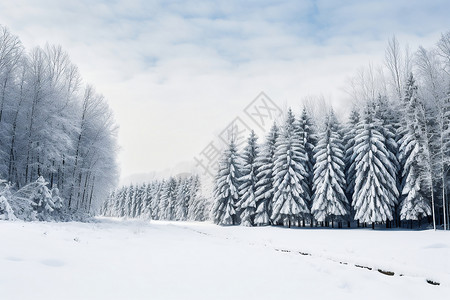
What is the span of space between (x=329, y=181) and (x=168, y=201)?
5521cm

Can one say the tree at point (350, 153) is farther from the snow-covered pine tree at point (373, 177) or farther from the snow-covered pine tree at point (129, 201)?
the snow-covered pine tree at point (129, 201)

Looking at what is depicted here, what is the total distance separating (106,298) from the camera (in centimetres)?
455

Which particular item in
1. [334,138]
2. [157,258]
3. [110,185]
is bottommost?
[157,258]

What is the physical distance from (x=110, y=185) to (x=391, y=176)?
110 ft

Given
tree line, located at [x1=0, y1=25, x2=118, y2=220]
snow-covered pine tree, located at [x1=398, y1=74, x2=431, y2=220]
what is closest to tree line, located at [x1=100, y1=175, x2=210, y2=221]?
tree line, located at [x1=0, y1=25, x2=118, y2=220]

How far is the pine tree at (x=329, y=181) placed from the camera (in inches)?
1244

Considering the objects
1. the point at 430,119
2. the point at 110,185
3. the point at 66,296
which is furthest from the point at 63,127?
the point at 430,119

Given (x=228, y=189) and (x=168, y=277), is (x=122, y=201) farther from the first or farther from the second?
(x=168, y=277)

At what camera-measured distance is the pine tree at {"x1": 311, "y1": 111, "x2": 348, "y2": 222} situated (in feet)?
104

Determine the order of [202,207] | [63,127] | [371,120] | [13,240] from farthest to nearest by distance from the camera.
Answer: [202,207]
[371,120]
[63,127]
[13,240]

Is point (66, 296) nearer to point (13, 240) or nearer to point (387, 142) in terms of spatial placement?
point (13, 240)

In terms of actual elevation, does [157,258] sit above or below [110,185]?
below

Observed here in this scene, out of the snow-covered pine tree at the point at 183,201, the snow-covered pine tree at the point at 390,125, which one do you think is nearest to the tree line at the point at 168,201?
the snow-covered pine tree at the point at 183,201

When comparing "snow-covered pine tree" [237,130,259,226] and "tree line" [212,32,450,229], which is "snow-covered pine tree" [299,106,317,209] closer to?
"tree line" [212,32,450,229]
